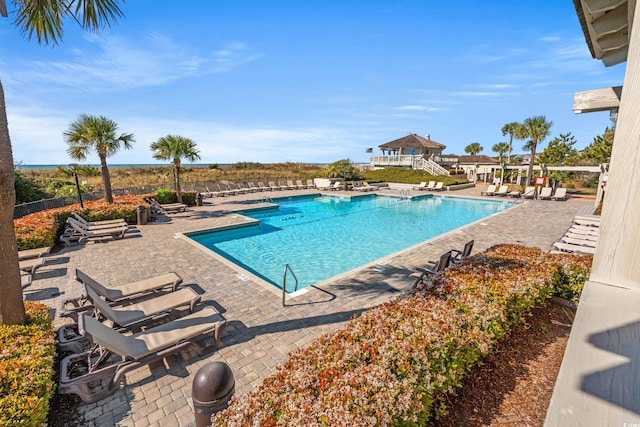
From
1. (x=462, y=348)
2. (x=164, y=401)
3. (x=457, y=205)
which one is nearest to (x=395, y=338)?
(x=462, y=348)

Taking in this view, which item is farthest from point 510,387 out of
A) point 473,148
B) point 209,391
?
point 473,148

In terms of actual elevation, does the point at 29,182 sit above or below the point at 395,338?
above

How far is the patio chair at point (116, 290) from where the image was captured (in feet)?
16.6

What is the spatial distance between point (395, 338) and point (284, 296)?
3272 mm

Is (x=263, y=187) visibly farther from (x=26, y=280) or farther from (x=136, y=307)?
(x=136, y=307)

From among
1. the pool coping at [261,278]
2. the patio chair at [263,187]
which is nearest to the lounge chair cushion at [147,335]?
the pool coping at [261,278]

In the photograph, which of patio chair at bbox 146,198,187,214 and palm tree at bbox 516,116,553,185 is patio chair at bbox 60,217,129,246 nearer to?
patio chair at bbox 146,198,187,214

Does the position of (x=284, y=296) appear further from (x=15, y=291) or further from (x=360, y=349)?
(x=15, y=291)

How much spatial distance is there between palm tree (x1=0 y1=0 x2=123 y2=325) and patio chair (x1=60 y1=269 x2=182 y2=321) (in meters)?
1.10

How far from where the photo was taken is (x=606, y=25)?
2.87 metres

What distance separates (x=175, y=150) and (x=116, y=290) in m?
14.2

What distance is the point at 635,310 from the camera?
150cm

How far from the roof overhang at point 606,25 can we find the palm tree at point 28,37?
21.0 ft

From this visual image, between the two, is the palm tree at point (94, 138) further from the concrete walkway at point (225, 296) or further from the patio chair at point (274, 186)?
the patio chair at point (274, 186)
